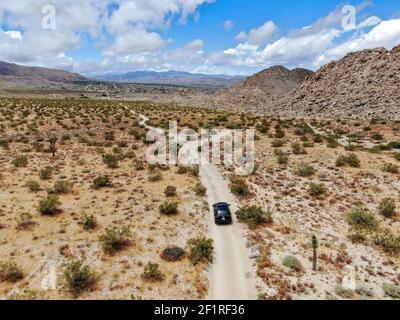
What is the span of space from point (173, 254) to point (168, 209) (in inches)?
235

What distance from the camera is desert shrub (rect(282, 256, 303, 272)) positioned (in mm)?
19120

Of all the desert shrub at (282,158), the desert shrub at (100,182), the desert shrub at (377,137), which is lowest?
the desert shrub at (100,182)

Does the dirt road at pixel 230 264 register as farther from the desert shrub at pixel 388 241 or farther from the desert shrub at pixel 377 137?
the desert shrub at pixel 377 137

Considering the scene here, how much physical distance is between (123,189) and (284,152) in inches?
855

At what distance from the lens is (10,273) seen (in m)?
18.1

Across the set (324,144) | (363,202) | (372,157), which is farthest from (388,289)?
(324,144)

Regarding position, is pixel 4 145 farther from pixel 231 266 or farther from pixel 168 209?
pixel 231 266

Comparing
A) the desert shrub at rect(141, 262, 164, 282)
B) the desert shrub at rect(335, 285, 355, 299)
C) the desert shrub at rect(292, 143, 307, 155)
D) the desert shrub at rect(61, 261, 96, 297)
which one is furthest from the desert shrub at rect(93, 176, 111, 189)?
the desert shrub at rect(292, 143, 307, 155)

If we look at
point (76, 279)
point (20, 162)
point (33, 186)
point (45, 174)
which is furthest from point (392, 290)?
point (20, 162)

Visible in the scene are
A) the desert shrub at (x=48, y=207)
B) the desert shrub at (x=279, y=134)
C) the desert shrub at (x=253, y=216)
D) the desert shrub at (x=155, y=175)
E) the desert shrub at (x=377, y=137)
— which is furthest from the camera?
the desert shrub at (x=279, y=134)

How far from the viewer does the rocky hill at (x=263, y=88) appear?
5340 inches

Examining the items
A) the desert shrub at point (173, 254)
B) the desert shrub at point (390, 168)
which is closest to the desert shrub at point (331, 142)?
the desert shrub at point (390, 168)

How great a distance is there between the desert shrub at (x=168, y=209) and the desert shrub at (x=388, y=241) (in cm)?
1397

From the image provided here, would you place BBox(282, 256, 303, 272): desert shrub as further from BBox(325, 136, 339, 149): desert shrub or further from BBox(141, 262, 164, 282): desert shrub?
BBox(325, 136, 339, 149): desert shrub
